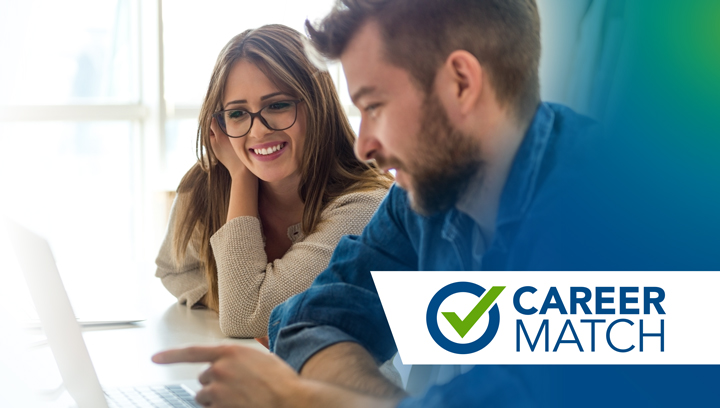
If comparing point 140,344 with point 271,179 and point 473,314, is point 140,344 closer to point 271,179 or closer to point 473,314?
point 271,179

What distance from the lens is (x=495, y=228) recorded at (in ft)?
1.47

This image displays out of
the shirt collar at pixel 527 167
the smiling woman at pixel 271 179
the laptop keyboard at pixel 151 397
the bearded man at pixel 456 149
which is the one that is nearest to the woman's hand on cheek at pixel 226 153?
the smiling woman at pixel 271 179

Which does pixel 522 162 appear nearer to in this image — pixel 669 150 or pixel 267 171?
pixel 669 150

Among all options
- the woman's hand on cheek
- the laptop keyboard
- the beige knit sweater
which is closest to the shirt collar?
the laptop keyboard

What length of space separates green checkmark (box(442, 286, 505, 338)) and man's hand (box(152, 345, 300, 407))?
123mm

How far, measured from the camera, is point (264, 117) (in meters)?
0.98

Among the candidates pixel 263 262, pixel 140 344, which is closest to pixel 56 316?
pixel 140 344

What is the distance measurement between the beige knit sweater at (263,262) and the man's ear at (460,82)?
0.54 m

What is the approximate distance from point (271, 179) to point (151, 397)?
41 centimetres

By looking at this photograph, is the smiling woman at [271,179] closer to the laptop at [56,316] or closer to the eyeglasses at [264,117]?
the eyeglasses at [264,117]

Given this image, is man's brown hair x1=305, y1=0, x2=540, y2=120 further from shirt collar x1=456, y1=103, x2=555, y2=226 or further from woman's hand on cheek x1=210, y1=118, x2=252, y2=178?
woman's hand on cheek x1=210, y1=118, x2=252, y2=178

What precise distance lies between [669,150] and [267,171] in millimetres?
688

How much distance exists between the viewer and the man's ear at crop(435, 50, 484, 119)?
42 cm

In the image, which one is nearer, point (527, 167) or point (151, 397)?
point (527, 167)
